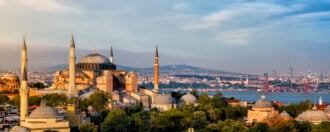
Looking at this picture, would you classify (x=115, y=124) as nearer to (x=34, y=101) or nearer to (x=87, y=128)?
(x=87, y=128)

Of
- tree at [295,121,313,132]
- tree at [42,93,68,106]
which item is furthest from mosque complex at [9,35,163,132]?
tree at [295,121,313,132]

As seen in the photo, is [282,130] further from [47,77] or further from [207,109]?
[47,77]

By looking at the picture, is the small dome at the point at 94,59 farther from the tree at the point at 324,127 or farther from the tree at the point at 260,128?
the tree at the point at 324,127

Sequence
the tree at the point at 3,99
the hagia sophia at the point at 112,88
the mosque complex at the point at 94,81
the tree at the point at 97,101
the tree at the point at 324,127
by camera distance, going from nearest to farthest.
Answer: the tree at the point at 324,127
the tree at the point at 97,101
the tree at the point at 3,99
the hagia sophia at the point at 112,88
the mosque complex at the point at 94,81

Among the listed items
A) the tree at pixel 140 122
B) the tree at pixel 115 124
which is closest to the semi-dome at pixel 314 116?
the tree at pixel 140 122

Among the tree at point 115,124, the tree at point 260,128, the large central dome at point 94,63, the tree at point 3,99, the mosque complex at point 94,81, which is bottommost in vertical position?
the tree at point 260,128

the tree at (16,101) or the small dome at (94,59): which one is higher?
the small dome at (94,59)

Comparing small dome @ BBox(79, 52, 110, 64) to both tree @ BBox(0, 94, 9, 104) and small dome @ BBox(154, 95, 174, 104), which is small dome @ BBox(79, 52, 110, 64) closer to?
small dome @ BBox(154, 95, 174, 104)

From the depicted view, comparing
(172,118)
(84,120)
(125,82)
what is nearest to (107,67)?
(125,82)

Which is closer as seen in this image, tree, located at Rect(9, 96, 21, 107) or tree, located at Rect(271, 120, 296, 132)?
tree, located at Rect(271, 120, 296, 132)
